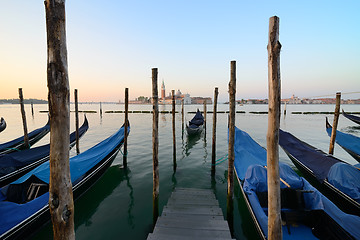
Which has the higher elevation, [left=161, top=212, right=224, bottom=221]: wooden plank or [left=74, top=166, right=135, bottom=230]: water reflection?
[left=161, top=212, right=224, bottom=221]: wooden plank

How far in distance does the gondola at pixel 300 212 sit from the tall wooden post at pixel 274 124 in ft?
2.88

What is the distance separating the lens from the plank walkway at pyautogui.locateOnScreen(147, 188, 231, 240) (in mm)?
2674

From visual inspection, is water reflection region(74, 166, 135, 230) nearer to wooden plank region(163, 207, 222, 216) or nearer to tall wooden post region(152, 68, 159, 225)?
tall wooden post region(152, 68, 159, 225)

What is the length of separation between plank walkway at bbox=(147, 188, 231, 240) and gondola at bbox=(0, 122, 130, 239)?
7.16 feet

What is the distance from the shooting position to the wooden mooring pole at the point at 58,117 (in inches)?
55.0

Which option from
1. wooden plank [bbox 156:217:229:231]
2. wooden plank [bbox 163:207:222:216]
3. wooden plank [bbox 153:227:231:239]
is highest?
wooden plank [bbox 153:227:231:239]

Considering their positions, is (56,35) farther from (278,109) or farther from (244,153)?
(244,153)

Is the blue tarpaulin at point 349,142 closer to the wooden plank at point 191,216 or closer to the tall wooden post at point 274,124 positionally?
the wooden plank at point 191,216

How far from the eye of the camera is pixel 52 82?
141cm

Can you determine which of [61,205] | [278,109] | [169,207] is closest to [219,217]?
[169,207]

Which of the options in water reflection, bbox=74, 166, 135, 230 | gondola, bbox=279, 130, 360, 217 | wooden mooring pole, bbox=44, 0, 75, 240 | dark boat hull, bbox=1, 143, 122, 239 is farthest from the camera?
water reflection, bbox=74, 166, 135, 230

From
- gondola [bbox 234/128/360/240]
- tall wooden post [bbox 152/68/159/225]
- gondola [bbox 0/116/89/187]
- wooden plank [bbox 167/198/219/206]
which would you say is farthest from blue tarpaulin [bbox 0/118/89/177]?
gondola [bbox 234/128/360/240]

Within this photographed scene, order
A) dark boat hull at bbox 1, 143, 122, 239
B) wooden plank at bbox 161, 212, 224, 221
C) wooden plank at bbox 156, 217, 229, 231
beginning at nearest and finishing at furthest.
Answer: dark boat hull at bbox 1, 143, 122, 239 → wooden plank at bbox 156, 217, 229, 231 → wooden plank at bbox 161, 212, 224, 221

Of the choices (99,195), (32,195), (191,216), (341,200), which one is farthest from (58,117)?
(341,200)
